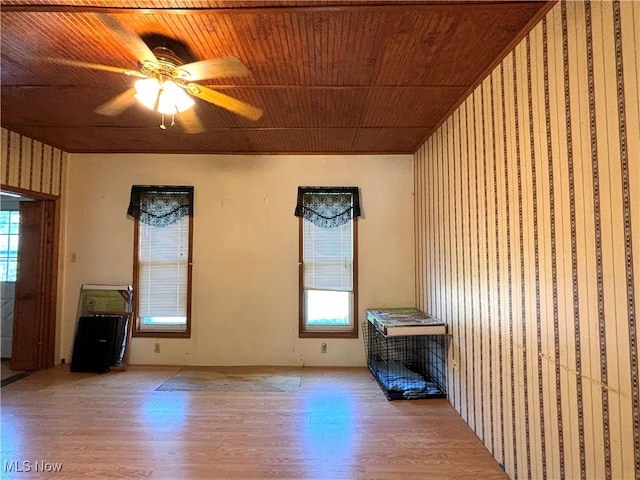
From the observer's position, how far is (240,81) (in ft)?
Answer: 7.97

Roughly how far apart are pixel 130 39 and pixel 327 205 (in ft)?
8.69

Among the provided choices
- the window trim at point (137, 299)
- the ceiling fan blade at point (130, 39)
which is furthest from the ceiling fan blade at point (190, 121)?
the window trim at point (137, 299)

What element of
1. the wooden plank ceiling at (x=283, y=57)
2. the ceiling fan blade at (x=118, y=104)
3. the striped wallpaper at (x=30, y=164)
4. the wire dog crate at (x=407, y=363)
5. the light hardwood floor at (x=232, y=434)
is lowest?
the light hardwood floor at (x=232, y=434)

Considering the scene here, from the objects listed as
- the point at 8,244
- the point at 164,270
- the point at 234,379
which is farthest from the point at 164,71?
the point at 8,244

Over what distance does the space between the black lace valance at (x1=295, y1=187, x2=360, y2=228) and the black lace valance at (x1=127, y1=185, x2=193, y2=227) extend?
139 centimetres

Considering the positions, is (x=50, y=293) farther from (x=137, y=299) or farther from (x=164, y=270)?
(x=164, y=270)

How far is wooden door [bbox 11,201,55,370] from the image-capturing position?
3.90 meters

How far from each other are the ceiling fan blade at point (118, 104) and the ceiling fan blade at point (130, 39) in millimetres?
504

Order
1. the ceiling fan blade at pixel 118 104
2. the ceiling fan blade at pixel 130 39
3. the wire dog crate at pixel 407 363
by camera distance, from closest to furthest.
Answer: the ceiling fan blade at pixel 130 39 < the ceiling fan blade at pixel 118 104 < the wire dog crate at pixel 407 363

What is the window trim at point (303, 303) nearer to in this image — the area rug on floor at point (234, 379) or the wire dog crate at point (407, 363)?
the wire dog crate at point (407, 363)

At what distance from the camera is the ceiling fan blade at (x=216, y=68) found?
1933mm

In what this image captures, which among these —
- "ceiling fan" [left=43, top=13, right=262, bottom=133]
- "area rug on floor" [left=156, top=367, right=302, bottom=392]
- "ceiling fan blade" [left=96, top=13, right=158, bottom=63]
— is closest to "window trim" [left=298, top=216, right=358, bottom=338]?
"area rug on floor" [left=156, top=367, right=302, bottom=392]

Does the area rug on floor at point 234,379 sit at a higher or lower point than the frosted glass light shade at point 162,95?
lower

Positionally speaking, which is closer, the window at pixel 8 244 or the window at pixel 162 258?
the window at pixel 162 258
